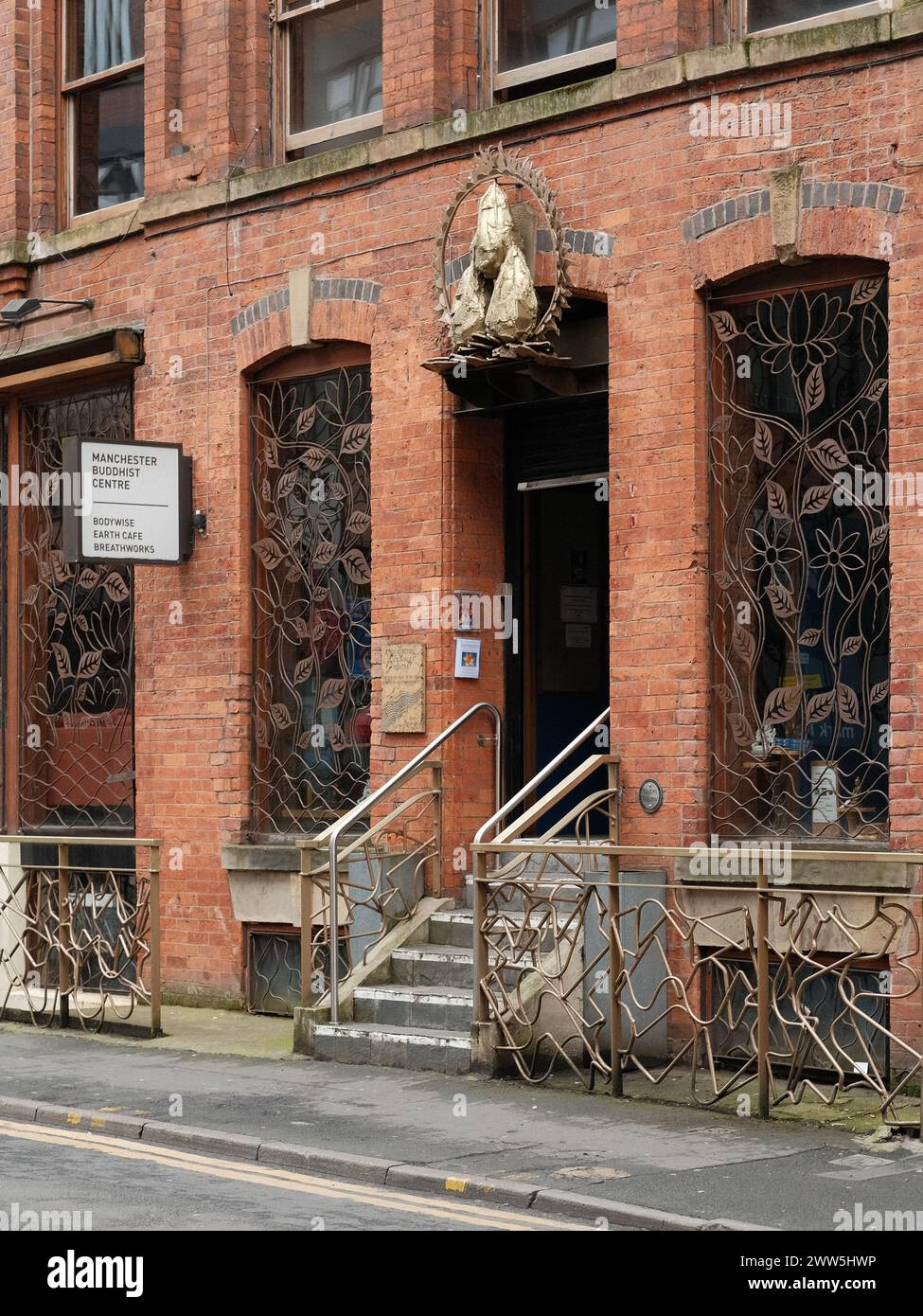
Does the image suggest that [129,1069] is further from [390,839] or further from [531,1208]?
[531,1208]

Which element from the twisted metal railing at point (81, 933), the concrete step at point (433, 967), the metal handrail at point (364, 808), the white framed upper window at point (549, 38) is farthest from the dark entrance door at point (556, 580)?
the twisted metal railing at point (81, 933)

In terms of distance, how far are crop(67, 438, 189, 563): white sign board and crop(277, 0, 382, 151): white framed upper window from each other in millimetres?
2509

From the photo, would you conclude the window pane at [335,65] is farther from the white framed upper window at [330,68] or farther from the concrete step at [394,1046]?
the concrete step at [394,1046]

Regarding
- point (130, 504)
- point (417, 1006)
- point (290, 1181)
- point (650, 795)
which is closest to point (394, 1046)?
point (417, 1006)

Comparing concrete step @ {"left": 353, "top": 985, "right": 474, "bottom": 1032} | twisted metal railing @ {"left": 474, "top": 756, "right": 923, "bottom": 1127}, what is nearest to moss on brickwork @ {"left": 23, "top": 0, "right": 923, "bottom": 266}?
twisted metal railing @ {"left": 474, "top": 756, "right": 923, "bottom": 1127}

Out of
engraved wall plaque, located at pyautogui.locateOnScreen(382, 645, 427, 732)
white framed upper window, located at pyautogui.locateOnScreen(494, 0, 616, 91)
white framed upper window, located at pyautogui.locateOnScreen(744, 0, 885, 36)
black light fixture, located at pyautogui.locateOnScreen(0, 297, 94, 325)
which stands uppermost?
white framed upper window, located at pyautogui.locateOnScreen(494, 0, 616, 91)

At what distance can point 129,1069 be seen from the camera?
11.6m

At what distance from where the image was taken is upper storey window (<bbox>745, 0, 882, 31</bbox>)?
11.1 meters

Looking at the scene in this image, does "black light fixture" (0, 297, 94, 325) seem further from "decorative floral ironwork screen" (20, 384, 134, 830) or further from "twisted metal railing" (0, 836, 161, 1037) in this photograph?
"twisted metal railing" (0, 836, 161, 1037)

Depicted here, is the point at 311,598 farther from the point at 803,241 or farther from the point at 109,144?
the point at 803,241

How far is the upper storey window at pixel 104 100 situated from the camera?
15.7 meters

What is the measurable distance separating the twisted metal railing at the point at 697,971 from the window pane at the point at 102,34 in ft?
Answer: 25.2

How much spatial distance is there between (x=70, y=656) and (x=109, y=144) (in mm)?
4147

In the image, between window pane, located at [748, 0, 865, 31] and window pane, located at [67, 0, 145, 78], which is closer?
window pane, located at [748, 0, 865, 31]
